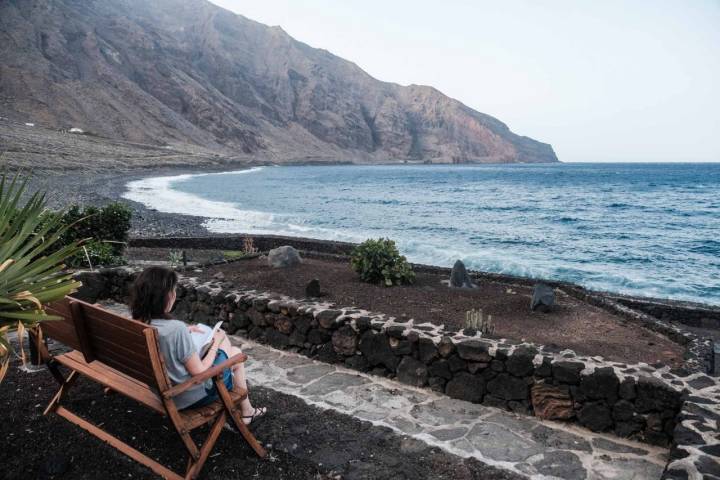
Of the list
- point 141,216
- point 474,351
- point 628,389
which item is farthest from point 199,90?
point 628,389

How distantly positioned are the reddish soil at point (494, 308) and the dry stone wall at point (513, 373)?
64 centimetres

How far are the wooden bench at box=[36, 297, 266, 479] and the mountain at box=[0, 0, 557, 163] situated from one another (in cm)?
8041

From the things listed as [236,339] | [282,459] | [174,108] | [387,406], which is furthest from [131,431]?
[174,108]

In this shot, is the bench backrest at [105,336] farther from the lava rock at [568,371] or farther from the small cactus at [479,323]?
the small cactus at [479,323]

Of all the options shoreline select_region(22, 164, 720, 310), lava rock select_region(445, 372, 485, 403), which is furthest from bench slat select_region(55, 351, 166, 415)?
lava rock select_region(445, 372, 485, 403)

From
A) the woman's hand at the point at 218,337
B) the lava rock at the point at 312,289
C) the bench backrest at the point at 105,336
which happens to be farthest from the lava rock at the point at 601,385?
the lava rock at the point at 312,289

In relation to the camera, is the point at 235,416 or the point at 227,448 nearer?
Answer: the point at 235,416

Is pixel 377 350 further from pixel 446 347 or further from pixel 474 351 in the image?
pixel 474 351

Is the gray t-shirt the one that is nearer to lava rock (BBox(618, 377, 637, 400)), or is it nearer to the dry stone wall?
the dry stone wall

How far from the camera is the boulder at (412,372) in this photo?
5629mm

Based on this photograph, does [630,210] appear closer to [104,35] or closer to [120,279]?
[120,279]

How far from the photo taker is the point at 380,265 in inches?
341

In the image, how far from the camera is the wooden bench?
3.45 metres

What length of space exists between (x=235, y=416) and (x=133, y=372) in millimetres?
819
